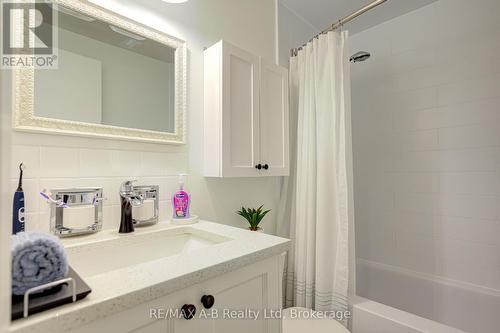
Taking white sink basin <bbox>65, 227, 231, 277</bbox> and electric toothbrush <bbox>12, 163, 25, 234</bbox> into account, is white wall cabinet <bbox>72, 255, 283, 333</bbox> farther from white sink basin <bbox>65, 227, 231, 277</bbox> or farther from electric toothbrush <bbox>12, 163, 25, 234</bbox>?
electric toothbrush <bbox>12, 163, 25, 234</bbox>

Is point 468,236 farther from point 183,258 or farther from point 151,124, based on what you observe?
point 151,124

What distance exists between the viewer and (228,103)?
4.07 feet

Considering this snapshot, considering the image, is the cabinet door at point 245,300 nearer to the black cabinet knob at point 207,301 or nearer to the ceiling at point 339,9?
the black cabinet knob at point 207,301

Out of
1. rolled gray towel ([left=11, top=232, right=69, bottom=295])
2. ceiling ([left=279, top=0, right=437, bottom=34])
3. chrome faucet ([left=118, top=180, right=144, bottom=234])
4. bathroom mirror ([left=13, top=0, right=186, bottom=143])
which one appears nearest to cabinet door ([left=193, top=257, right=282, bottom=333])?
rolled gray towel ([left=11, top=232, right=69, bottom=295])

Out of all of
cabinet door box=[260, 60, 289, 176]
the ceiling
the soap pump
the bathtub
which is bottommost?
A: the bathtub

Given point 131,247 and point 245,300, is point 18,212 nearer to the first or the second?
point 131,247

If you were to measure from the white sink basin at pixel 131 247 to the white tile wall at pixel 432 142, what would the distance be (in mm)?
1941

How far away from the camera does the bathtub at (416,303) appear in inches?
48.3

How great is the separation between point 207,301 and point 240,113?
37.2 inches

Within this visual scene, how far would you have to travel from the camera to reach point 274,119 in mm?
1500

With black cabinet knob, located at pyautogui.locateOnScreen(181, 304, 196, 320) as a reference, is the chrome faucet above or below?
above

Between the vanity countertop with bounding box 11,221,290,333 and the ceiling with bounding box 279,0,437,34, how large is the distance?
1.90m

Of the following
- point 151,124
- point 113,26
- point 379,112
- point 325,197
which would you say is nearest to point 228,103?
point 151,124

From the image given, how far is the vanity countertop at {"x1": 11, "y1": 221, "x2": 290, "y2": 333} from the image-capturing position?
0.40 meters
